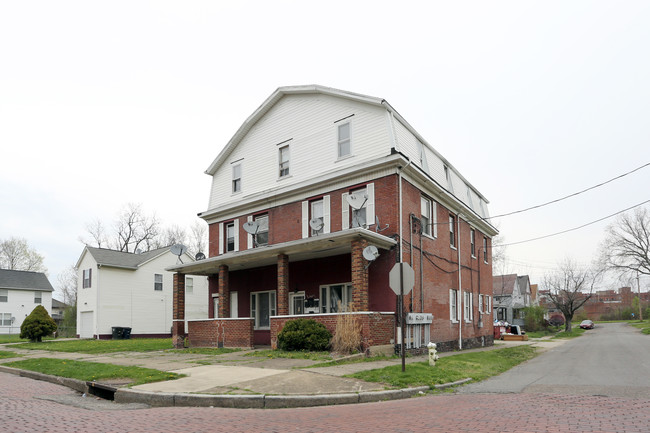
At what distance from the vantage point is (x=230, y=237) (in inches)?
956

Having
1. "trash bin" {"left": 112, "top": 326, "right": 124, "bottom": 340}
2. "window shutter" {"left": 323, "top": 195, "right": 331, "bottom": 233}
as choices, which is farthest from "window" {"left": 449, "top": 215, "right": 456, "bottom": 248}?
"trash bin" {"left": 112, "top": 326, "right": 124, "bottom": 340}

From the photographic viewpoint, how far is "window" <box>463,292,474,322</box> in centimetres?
2392

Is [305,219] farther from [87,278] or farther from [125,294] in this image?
[87,278]

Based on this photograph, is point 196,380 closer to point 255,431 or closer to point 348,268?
point 255,431

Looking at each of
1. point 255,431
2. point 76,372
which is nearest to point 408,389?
point 255,431

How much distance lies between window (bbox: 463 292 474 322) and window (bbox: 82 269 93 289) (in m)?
25.9

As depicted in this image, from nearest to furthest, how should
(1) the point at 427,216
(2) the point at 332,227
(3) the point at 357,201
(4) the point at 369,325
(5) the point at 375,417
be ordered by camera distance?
(5) the point at 375,417 < (4) the point at 369,325 < (3) the point at 357,201 < (2) the point at 332,227 < (1) the point at 427,216

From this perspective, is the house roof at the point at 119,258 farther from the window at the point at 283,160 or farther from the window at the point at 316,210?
the window at the point at 316,210

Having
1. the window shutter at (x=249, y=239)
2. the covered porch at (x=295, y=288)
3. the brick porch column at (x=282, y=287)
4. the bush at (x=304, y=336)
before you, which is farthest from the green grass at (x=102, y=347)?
the bush at (x=304, y=336)

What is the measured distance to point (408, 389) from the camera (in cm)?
991

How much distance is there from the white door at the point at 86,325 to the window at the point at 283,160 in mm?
21231

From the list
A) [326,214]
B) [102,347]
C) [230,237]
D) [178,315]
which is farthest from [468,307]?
[102,347]

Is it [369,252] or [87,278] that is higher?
[369,252]

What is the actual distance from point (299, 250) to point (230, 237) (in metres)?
8.11
